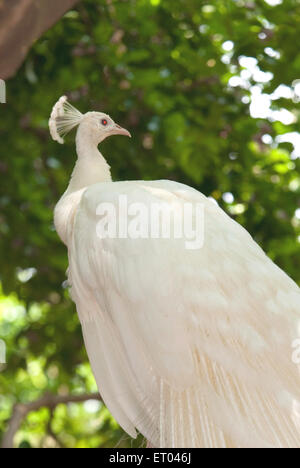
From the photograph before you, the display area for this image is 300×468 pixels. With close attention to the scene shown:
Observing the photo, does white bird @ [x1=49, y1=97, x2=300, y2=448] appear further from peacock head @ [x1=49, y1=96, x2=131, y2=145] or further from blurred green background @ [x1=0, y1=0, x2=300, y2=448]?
blurred green background @ [x1=0, y1=0, x2=300, y2=448]

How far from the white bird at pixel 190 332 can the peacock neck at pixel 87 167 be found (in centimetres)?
32

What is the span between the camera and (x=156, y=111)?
475 cm

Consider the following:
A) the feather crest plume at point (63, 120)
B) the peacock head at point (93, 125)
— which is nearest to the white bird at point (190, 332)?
the peacock head at point (93, 125)

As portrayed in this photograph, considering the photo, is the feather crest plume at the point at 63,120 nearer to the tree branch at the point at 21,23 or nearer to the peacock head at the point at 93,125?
the peacock head at the point at 93,125

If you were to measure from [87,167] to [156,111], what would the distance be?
1933 mm

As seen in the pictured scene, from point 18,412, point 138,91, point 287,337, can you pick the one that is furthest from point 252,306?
point 138,91

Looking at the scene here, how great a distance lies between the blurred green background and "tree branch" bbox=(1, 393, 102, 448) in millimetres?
1191

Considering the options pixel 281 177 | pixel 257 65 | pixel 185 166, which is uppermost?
pixel 257 65

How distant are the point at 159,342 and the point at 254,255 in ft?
1.56

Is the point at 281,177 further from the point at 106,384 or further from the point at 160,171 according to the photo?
the point at 106,384

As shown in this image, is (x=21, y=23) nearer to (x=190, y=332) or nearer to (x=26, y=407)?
(x=26, y=407)

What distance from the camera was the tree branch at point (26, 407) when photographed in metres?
2.88

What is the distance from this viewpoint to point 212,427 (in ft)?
6.73

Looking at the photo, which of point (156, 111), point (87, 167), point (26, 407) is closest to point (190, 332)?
point (87, 167)
